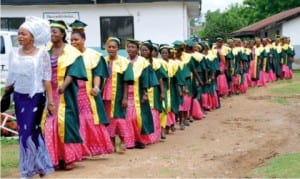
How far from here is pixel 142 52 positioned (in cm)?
1116

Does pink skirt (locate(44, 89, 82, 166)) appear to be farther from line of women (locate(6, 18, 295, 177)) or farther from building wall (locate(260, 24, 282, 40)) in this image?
building wall (locate(260, 24, 282, 40))

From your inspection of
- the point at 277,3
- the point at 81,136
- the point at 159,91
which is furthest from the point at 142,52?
the point at 277,3

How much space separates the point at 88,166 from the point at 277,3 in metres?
46.8

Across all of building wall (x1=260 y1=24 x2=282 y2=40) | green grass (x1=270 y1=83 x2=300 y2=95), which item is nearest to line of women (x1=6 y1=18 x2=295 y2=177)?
green grass (x1=270 y1=83 x2=300 y2=95)

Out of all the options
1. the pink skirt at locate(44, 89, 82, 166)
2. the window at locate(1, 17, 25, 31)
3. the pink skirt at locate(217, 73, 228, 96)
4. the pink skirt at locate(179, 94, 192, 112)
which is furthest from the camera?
the window at locate(1, 17, 25, 31)

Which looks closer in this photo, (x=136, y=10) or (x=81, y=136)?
(x=81, y=136)

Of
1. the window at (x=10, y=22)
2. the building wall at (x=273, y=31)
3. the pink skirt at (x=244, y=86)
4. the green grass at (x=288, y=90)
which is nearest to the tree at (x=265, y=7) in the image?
the building wall at (x=273, y=31)

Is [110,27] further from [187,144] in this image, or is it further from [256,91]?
[187,144]

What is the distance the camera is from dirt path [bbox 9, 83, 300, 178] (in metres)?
8.23

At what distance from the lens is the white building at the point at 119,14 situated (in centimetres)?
2206

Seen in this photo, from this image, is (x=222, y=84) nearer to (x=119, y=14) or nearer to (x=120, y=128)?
(x=119, y=14)

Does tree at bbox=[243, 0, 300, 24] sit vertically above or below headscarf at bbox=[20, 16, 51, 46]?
above

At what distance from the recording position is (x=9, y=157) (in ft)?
31.4

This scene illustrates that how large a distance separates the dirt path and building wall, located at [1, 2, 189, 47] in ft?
20.1
